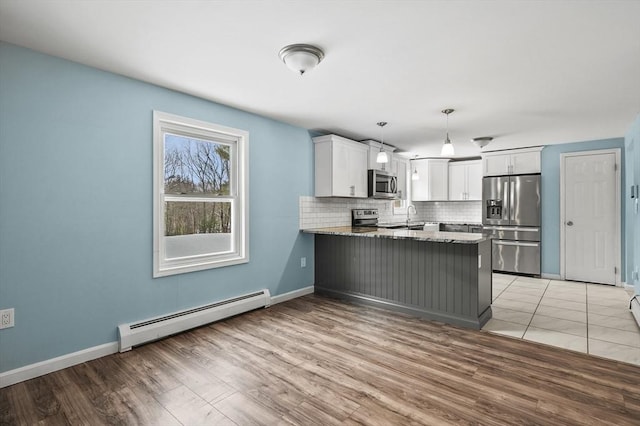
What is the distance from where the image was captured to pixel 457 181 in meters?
7.00

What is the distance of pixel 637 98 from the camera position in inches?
130

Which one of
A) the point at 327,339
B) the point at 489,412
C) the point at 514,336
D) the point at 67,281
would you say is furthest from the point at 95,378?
the point at 514,336

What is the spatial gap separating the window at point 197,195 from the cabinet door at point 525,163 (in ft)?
15.6

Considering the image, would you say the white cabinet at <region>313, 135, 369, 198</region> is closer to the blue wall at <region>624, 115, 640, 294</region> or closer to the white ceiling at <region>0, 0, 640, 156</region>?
the white ceiling at <region>0, 0, 640, 156</region>

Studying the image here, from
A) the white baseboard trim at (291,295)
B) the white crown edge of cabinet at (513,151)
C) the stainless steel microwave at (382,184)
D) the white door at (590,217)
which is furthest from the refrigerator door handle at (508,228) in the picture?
the white baseboard trim at (291,295)

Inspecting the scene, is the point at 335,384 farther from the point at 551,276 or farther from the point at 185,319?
the point at 551,276

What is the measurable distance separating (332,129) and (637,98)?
10.8ft

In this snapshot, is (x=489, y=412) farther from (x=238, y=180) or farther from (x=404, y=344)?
(x=238, y=180)

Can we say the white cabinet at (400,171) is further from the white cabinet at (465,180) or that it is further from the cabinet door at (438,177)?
the white cabinet at (465,180)

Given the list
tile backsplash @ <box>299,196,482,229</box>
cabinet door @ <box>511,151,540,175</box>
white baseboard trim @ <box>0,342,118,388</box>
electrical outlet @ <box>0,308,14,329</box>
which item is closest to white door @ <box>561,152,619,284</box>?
cabinet door @ <box>511,151,540,175</box>

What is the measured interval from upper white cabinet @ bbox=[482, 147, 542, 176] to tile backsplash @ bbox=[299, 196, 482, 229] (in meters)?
1.12

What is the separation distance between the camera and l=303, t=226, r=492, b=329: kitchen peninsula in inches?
132

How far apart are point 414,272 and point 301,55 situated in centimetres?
258

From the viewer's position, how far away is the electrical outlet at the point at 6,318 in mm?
2244
